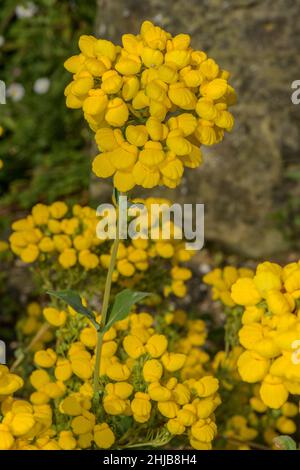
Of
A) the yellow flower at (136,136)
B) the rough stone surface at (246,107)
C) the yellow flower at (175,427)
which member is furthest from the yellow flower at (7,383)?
the rough stone surface at (246,107)

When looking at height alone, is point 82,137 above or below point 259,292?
above

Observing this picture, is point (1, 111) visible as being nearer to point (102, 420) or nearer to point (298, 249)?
Answer: point (298, 249)

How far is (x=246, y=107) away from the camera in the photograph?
2.78 m

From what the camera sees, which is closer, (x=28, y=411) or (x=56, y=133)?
(x=28, y=411)

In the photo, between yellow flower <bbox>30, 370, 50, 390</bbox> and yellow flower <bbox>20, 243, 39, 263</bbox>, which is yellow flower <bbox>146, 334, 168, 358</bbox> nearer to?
yellow flower <bbox>30, 370, 50, 390</bbox>

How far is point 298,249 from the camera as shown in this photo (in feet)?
9.67

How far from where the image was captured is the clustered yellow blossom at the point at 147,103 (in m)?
1.17

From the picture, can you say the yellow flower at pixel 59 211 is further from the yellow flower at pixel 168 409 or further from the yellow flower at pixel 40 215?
the yellow flower at pixel 168 409

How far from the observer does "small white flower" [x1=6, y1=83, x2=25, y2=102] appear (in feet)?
11.8

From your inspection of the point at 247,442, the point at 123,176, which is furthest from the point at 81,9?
the point at 123,176

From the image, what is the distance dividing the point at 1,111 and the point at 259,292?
2681 mm

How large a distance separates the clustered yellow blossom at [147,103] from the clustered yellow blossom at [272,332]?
200 mm

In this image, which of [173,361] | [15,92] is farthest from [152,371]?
[15,92]

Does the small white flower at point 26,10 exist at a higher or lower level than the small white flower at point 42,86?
higher
